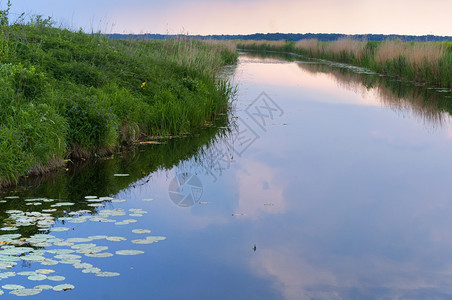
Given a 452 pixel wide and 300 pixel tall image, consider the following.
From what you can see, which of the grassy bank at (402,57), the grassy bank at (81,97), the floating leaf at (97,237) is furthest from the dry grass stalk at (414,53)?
the floating leaf at (97,237)

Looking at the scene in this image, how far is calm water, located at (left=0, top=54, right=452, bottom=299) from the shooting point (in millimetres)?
4629

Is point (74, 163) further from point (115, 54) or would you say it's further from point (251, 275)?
point (115, 54)

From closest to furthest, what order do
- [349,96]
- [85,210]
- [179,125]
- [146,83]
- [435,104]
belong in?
[85,210]
[179,125]
[146,83]
[435,104]
[349,96]

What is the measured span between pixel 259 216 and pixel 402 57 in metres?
19.9

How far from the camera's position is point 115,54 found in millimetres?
13336

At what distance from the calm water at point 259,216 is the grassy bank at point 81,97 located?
1.42ft

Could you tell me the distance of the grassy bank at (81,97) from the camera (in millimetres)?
7645

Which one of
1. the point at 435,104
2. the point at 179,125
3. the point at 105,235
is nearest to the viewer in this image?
the point at 105,235

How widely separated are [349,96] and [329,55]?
22016mm

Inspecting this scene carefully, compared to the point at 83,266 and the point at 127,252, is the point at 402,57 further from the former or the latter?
the point at 83,266

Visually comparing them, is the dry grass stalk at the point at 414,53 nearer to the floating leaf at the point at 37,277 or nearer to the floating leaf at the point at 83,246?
the floating leaf at the point at 83,246

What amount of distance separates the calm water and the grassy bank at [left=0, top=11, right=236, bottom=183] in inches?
17.0

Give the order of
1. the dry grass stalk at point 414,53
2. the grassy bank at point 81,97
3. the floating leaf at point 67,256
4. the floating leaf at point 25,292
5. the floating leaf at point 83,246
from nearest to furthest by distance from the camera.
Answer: the floating leaf at point 25,292, the floating leaf at point 67,256, the floating leaf at point 83,246, the grassy bank at point 81,97, the dry grass stalk at point 414,53

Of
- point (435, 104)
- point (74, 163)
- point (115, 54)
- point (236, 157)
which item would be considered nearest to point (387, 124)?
point (435, 104)
